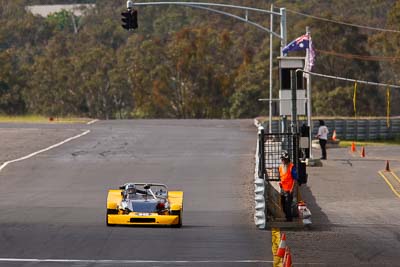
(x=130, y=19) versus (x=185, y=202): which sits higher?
(x=130, y=19)

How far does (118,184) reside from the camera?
3353 cm

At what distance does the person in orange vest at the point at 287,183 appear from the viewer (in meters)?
22.8

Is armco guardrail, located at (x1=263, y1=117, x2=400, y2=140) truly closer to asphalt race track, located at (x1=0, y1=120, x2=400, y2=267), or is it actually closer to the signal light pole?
asphalt race track, located at (x1=0, y1=120, x2=400, y2=267)

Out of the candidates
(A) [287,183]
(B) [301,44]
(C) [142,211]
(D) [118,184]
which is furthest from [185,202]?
(B) [301,44]

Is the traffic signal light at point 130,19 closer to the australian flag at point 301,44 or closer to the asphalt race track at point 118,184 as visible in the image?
the asphalt race track at point 118,184

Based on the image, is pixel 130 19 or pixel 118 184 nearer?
pixel 118 184

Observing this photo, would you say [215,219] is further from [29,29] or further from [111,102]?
[29,29]

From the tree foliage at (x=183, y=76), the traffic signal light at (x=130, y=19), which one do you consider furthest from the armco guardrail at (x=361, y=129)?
the tree foliage at (x=183, y=76)

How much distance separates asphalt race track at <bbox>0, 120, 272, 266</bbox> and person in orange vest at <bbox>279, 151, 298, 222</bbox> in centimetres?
89

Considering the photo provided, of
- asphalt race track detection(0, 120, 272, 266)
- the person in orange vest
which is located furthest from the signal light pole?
the person in orange vest

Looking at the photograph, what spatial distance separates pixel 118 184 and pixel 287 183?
11.3m

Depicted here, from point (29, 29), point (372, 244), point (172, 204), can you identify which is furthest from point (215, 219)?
point (29, 29)

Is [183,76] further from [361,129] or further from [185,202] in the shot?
[185,202]

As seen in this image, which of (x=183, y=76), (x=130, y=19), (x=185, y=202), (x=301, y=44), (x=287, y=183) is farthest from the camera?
(x=183, y=76)
